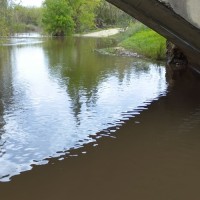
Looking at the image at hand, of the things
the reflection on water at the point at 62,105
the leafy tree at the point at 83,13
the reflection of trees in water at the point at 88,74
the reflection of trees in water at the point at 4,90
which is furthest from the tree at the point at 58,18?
the reflection on water at the point at 62,105

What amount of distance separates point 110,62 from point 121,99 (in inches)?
389

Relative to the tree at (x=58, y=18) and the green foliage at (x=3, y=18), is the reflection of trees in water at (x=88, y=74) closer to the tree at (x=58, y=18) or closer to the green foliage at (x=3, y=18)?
the green foliage at (x=3, y=18)

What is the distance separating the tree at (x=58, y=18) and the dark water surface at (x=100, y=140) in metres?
56.5

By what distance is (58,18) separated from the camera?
69.4 metres

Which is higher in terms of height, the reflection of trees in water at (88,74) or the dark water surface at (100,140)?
the reflection of trees in water at (88,74)

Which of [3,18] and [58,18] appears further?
[58,18]

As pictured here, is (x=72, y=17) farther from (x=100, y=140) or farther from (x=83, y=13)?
(x=100, y=140)

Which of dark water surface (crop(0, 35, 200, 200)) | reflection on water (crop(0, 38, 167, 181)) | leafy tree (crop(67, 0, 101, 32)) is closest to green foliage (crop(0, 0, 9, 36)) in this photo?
reflection on water (crop(0, 38, 167, 181))

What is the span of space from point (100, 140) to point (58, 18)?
64.2 m

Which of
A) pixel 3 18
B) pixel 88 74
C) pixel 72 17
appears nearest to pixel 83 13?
pixel 72 17

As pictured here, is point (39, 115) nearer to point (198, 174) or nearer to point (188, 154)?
point (188, 154)

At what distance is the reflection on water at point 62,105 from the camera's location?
6984 millimetres

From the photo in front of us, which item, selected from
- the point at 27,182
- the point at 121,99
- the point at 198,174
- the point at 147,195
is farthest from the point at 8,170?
the point at 121,99

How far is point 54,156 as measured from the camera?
655cm
